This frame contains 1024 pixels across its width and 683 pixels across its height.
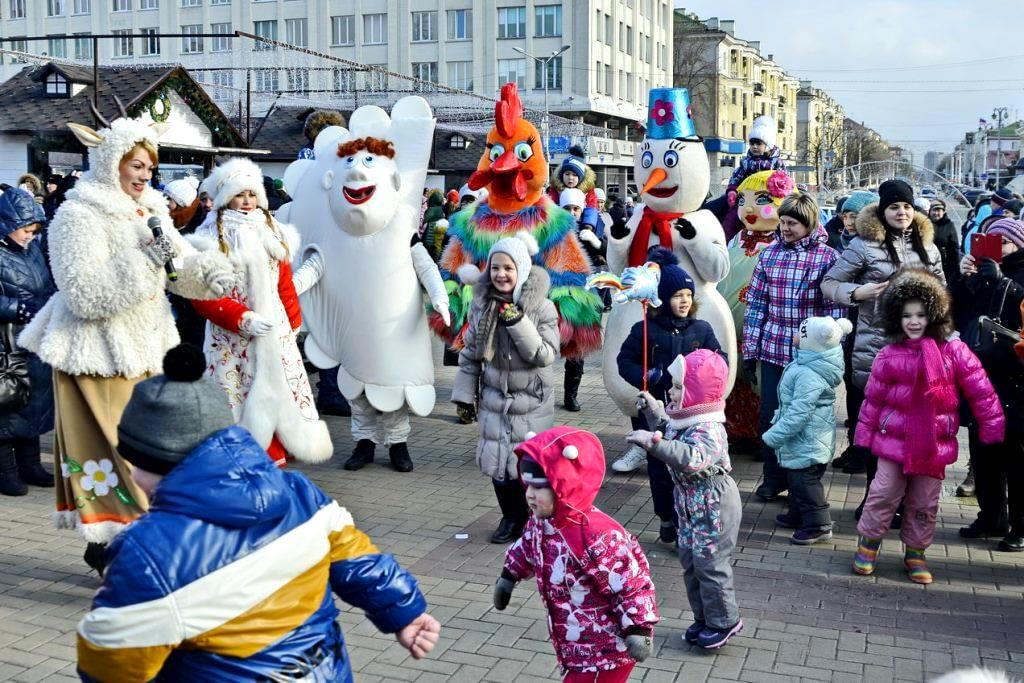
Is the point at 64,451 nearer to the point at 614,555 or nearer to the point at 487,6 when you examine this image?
the point at 614,555

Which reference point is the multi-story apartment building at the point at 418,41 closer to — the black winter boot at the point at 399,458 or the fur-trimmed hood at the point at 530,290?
the black winter boot at the point at 399,458

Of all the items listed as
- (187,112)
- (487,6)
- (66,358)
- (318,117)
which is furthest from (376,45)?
(66,358)

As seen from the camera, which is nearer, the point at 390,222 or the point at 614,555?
the point at 614,555

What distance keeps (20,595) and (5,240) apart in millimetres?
2497

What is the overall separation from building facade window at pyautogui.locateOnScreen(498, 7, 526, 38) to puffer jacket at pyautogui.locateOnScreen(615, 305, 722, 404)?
179ft

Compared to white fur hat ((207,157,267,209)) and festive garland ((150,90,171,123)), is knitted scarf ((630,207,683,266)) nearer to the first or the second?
white fur hat ((207,157,267,209))

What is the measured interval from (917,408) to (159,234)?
12.4 ft

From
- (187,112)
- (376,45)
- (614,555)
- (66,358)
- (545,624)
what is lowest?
(545,624)

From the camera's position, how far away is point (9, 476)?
23.4 feet

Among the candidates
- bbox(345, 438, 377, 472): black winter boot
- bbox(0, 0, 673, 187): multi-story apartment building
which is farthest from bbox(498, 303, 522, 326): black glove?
bbox(0, 0, 673, 187): multi-story apartment building

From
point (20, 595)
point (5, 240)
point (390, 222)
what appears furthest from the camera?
point (390, 222)

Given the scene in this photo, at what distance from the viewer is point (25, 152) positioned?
104 feet

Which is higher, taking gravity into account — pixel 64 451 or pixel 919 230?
pixel 919 230

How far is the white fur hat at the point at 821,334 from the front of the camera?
6.06 metres
